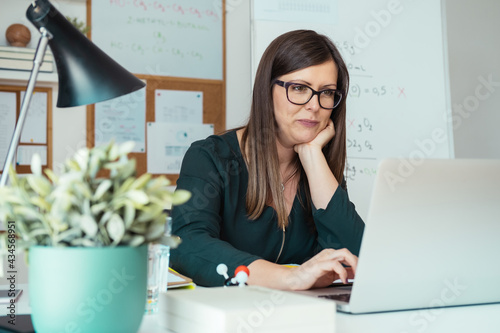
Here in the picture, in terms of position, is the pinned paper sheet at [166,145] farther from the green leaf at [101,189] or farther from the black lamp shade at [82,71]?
the green leaf at [101,189]

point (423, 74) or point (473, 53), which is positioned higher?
point (473, 53)

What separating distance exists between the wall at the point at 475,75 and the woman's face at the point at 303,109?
1.87m

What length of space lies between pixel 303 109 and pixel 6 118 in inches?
59.0

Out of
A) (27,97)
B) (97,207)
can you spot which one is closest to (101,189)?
(97,207)

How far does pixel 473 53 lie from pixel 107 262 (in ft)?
10.5

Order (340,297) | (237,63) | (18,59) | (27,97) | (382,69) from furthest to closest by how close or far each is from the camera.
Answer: (237,63) < (382,69) < (18,59) < (340,297) < (27,97)

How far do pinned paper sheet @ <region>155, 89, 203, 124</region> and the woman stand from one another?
113cm

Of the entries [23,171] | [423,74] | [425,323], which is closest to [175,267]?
[425,323]

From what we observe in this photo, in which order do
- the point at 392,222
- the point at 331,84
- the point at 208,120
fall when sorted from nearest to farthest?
the point at 392,222
the point at 331,84
the point at 208,120

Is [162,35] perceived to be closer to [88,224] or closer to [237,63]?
[237,63]

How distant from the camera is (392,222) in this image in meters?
0.76

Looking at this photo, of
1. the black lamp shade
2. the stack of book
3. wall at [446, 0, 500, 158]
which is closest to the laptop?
the black lamp shade

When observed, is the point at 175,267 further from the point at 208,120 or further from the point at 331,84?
the point at 208,120

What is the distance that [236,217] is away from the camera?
1492 millimetres
